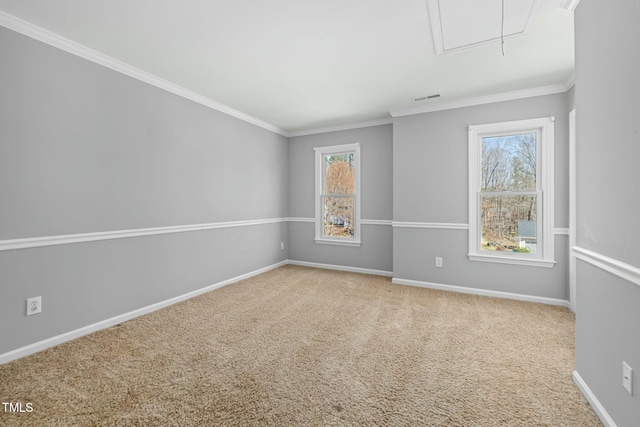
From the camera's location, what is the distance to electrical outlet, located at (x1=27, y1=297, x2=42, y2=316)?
2123 mm

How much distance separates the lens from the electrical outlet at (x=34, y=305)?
→ 2123 mm

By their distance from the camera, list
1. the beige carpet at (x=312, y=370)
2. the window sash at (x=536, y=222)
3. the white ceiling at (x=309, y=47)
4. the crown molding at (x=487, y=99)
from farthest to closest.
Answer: the window sash at (x=536, y=222), the crown molding at (x=487, y=99), the white ceiling at (x=309, y=47), the beige carpet at (x=312, y=370)

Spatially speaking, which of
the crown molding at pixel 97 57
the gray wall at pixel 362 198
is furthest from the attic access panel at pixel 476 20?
the crown molding at pixel 97 57

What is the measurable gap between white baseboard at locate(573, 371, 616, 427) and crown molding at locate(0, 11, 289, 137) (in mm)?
4377

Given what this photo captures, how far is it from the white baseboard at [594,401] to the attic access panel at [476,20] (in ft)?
8.17

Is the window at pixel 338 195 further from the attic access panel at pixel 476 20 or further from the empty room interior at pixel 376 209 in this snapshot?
the attic access panel at pixel 476 20

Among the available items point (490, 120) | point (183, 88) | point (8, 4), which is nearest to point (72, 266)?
point (8, 4)

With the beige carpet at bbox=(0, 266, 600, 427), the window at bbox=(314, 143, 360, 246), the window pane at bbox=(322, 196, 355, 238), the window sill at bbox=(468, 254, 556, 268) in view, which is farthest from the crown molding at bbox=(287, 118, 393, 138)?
the beige carpet at bbox=(0, 266, 600, 427)

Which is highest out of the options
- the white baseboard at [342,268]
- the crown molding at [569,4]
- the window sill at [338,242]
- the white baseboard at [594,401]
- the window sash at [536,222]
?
the crown molding at [569,4]

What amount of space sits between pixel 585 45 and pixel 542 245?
2414mm

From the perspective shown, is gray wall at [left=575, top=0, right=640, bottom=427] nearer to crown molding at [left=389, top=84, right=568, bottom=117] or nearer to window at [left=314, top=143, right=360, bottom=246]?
crown molding at [left=389, top=84, right=568, bottom=117]

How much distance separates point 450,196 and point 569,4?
2224mm

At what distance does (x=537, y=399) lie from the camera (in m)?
1.65

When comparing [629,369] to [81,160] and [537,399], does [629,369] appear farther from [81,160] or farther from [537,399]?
[81,160]
